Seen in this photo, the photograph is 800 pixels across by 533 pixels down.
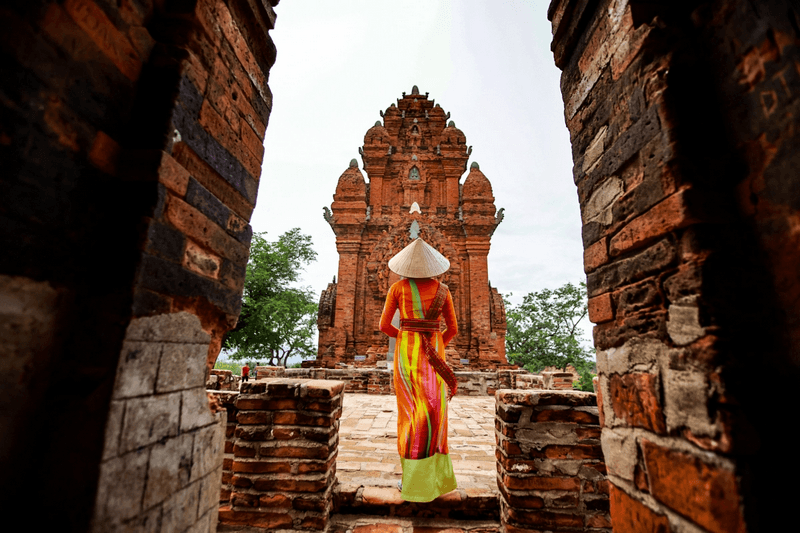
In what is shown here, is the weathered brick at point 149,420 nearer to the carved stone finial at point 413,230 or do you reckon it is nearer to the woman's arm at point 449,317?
the woman's arm at point 449,317

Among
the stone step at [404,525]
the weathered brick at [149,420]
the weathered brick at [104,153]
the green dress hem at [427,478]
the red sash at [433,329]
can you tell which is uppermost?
the weathered brick at [104,153]

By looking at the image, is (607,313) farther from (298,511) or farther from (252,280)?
(252,280)

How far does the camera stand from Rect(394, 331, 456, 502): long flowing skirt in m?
2.72

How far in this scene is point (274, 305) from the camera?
17.2 m

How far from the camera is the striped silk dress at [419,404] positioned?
8.99 feet

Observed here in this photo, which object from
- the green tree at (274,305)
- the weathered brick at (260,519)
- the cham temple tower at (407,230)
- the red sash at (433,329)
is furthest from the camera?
the green tree at (274,305)

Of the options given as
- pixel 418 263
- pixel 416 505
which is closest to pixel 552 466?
pixel 416 505

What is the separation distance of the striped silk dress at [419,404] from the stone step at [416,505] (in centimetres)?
8

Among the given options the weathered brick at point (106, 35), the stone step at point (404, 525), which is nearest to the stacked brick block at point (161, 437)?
the weathered brick at point (106, 35)

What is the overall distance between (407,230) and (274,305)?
8.25m

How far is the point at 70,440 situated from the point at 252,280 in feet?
59.7

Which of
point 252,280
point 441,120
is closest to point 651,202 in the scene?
point 441,120

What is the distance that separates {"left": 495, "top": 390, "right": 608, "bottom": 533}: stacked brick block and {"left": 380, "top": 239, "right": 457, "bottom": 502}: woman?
0.56 metres

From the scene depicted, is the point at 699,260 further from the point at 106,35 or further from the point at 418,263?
the point at 418,263
